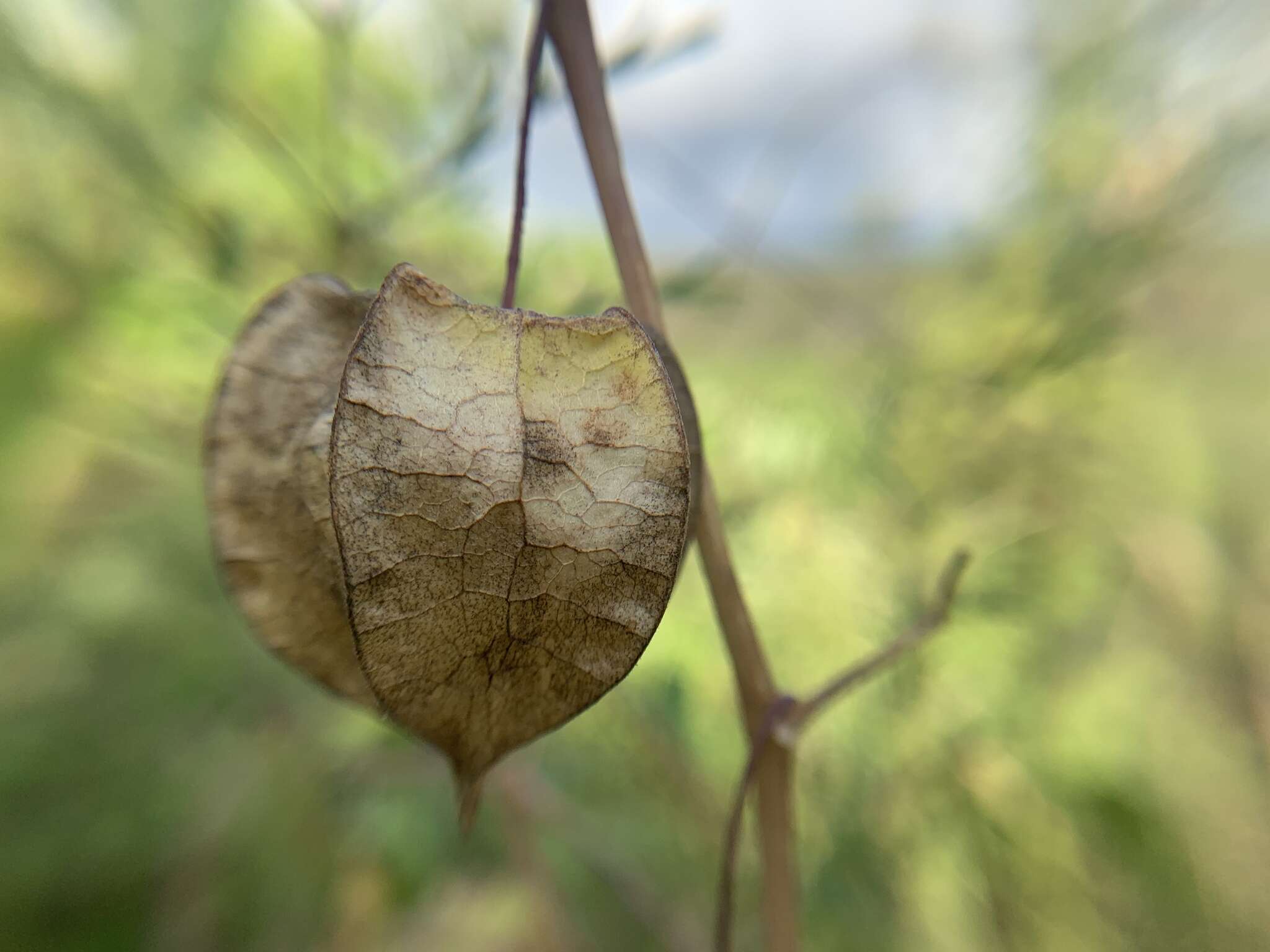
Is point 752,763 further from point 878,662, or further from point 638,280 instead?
point 638,280

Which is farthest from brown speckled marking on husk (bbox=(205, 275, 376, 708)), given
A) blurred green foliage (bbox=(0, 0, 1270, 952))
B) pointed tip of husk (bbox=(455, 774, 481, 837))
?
blurred green foliage (bbox=(0, 0, 1270, 952))

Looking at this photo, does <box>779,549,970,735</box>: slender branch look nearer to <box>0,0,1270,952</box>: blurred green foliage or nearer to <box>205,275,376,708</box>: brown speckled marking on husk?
<box>205,275,376,708</box>: brown speckled marking on husk

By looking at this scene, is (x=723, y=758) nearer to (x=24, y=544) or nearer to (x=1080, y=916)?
(x=1080, y=916)

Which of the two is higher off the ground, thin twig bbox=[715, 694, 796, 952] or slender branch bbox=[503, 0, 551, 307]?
slender branch bbox=[503, 0, 551, 307]

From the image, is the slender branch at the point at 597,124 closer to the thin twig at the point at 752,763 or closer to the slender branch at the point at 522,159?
the slender branch at the point at 522,159

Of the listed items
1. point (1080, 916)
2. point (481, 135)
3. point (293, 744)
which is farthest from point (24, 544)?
point (1080, 916)

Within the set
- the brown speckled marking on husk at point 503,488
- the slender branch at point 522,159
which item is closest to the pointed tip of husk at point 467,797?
the brown speckled marking on husk at point 503,488

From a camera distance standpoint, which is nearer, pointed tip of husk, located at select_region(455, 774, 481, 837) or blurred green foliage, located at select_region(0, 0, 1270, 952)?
pointed tip of husk, located at select_region(455, 774, 481, 837)

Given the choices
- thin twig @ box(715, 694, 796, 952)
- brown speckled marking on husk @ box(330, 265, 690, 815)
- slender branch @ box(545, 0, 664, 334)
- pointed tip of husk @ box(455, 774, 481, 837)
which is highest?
slender branch @ box(545, 0, 664, 334)
